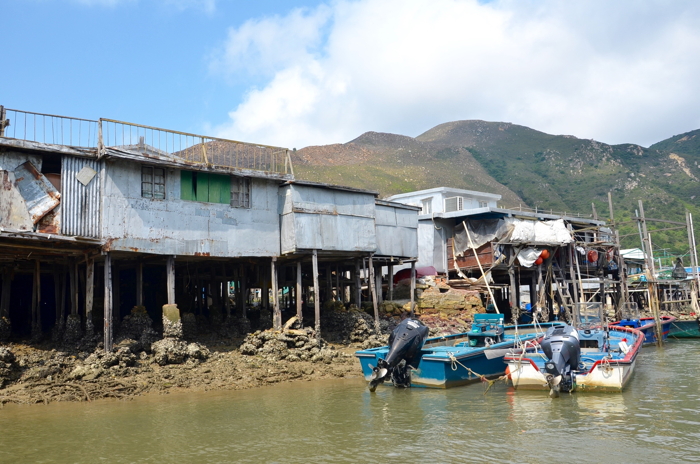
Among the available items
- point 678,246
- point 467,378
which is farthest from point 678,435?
point 678,246

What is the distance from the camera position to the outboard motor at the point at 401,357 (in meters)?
15.4

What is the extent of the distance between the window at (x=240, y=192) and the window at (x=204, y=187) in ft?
0.68

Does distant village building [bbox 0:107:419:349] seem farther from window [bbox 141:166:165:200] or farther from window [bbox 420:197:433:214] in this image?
window [bbox 420:197:433:214]

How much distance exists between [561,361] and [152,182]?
13784 mm

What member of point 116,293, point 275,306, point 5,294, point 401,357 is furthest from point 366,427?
point 5,294

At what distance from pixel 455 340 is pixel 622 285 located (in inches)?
828

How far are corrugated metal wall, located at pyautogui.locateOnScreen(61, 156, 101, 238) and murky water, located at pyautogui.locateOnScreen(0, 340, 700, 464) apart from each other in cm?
573

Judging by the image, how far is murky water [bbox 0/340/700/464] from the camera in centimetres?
1034

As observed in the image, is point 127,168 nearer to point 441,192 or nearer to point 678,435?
point 678,435

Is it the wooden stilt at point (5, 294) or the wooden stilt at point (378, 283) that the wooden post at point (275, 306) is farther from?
the wooden stilt at point (5, 294)

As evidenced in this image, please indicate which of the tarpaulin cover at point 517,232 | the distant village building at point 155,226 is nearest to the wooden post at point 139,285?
the distant village building at point 155,226

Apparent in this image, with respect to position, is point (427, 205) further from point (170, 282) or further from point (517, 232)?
point (170, 282)

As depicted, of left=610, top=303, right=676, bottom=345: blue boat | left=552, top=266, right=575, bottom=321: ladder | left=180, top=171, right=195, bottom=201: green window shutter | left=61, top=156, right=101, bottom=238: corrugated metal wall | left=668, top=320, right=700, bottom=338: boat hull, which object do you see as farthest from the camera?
left=552, top=266, right=575, bottom=321: ladder

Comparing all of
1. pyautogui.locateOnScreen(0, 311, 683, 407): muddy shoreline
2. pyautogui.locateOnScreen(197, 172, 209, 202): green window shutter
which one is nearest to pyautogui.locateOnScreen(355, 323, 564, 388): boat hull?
pyautogui.locateOnScreen(0, 311, 683, 407): muddy shoreline
